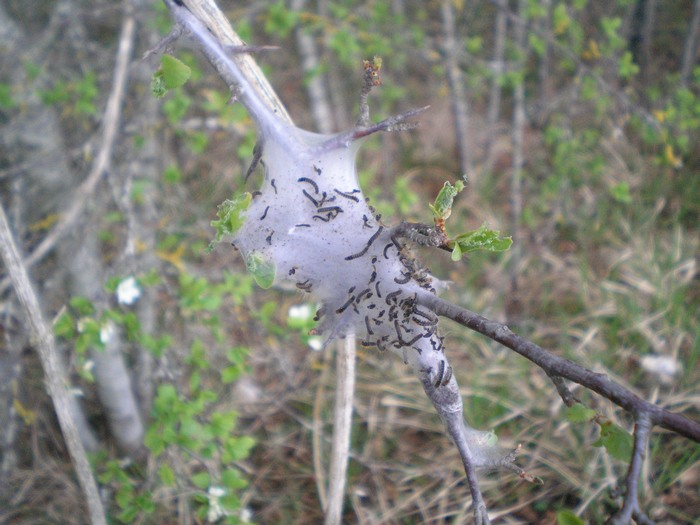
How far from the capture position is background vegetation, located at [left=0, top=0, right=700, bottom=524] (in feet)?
7.27

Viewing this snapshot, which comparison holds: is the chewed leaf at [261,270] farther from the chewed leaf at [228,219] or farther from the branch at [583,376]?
the branch at [583,376]

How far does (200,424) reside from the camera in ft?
6.38

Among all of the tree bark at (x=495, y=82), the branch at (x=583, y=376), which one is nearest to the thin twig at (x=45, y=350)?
the branch at (x=583, y=376)

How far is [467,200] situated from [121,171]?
2780 millimetres

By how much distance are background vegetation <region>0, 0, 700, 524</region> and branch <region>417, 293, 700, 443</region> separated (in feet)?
3.81

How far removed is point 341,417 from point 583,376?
919 millimetres

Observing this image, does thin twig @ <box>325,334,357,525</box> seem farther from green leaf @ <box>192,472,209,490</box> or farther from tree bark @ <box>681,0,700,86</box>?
tree bark @ <box>681,0,700,86</box>

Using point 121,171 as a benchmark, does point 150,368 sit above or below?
below

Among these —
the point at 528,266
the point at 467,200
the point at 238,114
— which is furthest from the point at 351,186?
→ the point at 467,200

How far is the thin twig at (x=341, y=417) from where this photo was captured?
157 cm

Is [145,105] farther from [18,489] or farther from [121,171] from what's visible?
[18,489]

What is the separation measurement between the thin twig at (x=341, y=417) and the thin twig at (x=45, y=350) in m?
0.73

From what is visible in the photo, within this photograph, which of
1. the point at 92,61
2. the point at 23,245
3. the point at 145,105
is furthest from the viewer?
the point at 92,61

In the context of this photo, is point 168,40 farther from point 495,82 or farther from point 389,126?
point 495,82
